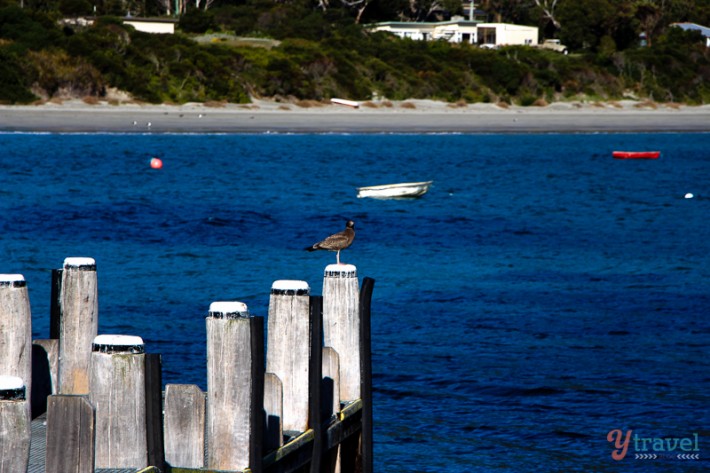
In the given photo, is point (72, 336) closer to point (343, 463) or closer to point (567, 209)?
point (343, 463)

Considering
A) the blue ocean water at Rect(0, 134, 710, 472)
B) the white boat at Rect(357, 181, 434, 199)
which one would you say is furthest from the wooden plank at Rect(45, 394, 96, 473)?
the white boat at Rect(357, 181, 434, 199)

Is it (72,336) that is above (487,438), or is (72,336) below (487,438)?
above

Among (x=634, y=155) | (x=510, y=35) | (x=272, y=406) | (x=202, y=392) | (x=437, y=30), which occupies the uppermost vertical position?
(x=437, y=30)

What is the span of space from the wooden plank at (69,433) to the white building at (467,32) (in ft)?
329

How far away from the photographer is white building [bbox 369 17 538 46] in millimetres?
105500

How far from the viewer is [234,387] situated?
682 cm

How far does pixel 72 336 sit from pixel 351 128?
5896 cm

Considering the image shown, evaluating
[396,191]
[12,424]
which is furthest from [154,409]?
[396,191]

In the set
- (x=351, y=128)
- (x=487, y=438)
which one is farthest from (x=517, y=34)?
(x=487, y=438)

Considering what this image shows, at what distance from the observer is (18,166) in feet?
166

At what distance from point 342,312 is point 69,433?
376cm

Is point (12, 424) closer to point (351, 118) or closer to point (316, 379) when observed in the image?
point (316, 379)

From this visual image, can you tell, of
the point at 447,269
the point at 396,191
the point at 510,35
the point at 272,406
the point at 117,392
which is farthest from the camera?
the point at 510,35

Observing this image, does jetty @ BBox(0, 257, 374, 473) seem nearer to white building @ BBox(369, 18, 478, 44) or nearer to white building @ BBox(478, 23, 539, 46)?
white building @ BBox(369, 18, 478, 44)
